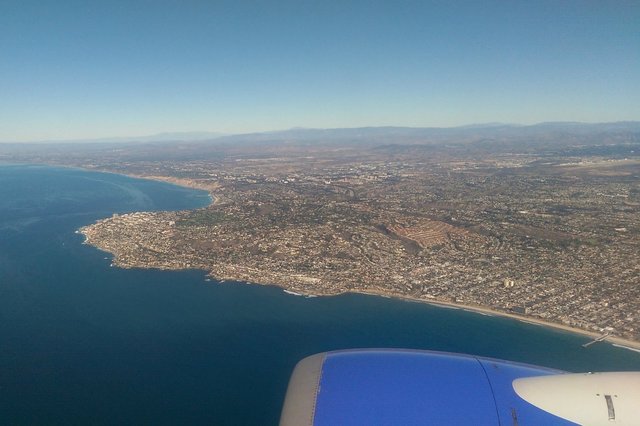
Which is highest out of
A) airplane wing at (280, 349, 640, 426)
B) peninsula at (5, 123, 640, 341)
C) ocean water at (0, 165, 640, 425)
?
airplane wing at (280, 349, 640, 426)

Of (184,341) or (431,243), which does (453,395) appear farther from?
(431,243)

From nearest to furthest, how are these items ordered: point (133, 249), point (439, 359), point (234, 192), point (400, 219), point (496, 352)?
point (439, 359) < point (496, 352) < point (133, 249) < point (400, 219) < point (234, 192)

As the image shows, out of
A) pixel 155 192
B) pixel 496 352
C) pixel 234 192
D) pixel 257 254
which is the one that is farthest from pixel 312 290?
pixel 155 192

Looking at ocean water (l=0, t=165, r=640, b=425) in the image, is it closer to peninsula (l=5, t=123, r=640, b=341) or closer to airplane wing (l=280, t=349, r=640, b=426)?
peninsula (l=5, t=123, r=640, b=341)

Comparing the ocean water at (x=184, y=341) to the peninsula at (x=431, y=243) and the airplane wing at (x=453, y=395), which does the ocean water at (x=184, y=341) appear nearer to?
the peninsula at (x=431, y=243)

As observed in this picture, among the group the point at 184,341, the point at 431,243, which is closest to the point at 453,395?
the point at 184,341

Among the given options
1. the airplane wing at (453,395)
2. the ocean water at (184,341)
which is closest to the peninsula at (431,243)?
the ocean water at (184,341)

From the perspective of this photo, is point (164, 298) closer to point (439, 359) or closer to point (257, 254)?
point (257, 254)

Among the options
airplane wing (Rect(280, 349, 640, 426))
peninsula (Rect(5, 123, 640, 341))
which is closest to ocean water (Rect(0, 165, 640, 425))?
peninsula (Rect(5, 123, 640, 341))

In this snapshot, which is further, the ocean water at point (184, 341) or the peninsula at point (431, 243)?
the peninsula at point (431, 243)
